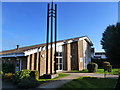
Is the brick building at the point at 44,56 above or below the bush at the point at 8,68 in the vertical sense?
above

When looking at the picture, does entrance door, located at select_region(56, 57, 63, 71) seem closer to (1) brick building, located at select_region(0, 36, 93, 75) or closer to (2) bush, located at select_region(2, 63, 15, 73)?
(1) brick building, located at select_region(0, 36, 93, 75)

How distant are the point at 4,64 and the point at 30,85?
791 centimetres

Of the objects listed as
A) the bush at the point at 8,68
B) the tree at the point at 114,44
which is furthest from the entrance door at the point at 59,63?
the tree at the point at 114,44

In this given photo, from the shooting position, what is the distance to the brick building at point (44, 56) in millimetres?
14910

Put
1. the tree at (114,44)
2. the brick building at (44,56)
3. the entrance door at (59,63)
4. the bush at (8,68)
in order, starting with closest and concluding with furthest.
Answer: the tree at (114,44), the brick building at (44,56), the bush at (8,68), the entrance door at (59,63)

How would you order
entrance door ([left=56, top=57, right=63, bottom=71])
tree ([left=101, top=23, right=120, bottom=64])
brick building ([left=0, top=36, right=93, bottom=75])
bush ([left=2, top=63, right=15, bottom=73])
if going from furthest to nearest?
entrance door ([left=56, top=57, right=63, bottom=71]) < bush ([left=2, top=63, right=15, bottom=73]) < brick building ([left=0, top=36, right=93, bottom=75]) < tree ([left=101, top=23, right=120, bottom=64])

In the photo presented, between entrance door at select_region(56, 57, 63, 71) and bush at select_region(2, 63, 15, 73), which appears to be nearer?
bush at select_region(2, 63, 15, 73)

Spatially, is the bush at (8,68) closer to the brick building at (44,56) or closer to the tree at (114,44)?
the brick building at (44,56)

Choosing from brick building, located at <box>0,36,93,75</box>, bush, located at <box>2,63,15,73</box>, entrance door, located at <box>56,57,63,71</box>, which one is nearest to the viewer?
brick building, located at <box>0,36,93,75</box>

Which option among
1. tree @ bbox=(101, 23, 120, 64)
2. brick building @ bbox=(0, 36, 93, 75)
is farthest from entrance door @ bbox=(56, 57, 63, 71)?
tree @ bbox=(101, 23, 120, 64)

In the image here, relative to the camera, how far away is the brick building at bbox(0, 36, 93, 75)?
14.9 meters

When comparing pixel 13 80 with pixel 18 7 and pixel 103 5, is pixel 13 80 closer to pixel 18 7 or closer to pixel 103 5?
pixel 18 7

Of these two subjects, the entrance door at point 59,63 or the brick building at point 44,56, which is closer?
the brick building at point 44,56

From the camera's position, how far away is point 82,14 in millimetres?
15461
